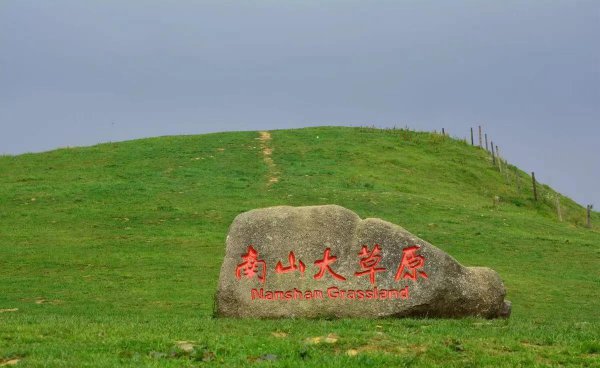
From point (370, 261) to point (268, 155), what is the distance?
38.6 m

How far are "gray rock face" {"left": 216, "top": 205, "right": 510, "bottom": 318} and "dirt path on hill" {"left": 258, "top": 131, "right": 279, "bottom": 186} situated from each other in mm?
29300

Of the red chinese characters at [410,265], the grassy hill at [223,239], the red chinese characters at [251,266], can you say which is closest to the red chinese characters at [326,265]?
the red chinese characters at [251,266]

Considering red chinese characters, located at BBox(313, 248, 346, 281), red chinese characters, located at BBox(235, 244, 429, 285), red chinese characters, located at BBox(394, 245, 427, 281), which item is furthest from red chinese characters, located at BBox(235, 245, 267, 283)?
red chinese characters, located at BBox(394, 245, 427, 281)

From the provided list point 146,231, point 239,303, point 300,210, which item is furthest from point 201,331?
point 146,231

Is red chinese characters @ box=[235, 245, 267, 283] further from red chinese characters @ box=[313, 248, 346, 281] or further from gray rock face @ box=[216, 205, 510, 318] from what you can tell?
red chinese characters @ box=[313, 248, 346, 281]

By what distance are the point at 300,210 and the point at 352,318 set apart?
8.37 feet

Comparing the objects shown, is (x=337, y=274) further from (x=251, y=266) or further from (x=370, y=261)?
(x=251, y=266)

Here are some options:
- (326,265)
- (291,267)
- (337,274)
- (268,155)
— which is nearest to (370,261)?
(337,274)

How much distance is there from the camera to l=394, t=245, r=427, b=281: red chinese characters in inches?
722

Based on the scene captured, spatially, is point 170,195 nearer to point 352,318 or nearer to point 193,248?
point 193,248

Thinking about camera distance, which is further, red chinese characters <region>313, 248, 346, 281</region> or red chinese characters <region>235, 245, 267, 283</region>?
red chinese characters <region>235, 245, 267, 283</region>

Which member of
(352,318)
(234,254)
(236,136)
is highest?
(236,136)

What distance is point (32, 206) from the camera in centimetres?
4266

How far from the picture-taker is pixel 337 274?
18.3 meters
